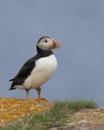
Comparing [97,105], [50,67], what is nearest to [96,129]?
[97,105]

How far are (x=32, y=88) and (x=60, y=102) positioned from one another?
3009mm

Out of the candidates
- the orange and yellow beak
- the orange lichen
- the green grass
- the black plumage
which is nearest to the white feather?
the black plumage

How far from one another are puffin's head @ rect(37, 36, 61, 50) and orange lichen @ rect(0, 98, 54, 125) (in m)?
2.59

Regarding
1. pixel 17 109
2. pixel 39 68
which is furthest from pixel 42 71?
pixel 17 109

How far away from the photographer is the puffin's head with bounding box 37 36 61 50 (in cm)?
1370

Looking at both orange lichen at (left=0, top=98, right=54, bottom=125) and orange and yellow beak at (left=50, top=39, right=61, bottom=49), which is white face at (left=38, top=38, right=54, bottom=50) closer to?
orange and yellow beak at (left=50, top=39, right=61, bottom=49)

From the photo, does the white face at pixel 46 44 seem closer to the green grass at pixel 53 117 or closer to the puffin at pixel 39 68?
the puffin at pixel 39 68

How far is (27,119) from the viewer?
32.5 feet

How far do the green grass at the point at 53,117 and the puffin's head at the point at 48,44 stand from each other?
3194 millimetres

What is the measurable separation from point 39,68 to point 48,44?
92 centimetres

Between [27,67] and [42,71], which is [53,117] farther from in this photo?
[27,67]

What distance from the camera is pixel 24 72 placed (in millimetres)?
13492

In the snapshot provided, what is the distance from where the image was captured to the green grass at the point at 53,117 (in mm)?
9438

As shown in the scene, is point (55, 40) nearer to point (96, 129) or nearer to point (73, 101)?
point (73, 101)
